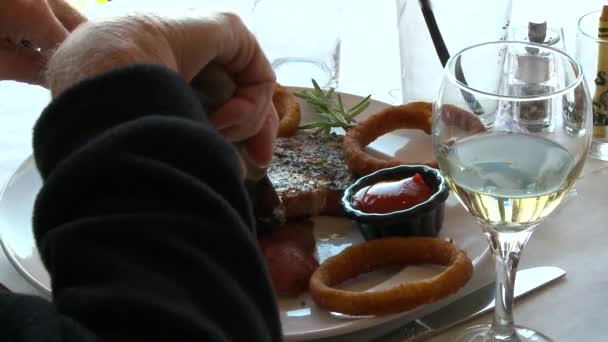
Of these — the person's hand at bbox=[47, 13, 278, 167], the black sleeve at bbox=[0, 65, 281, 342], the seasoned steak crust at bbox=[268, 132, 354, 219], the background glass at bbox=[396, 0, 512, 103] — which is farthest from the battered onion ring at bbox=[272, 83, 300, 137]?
the black sleeve at bbox=[0, 65, 281, 342]

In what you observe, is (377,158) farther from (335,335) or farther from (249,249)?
(249,249)

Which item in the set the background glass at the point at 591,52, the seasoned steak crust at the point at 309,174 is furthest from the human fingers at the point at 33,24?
the background glass at the point at 591,52

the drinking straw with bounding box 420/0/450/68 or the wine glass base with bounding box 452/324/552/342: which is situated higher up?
the drinking straw with bounding box 420/0/450/68

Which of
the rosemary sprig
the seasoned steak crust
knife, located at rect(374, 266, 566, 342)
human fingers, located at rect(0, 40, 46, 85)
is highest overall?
human fingers, located at rect(0, 40, 46, 85)

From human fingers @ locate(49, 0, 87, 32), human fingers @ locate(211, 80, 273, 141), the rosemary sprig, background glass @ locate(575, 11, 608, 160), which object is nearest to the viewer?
human fingers @ locate(211, 80, 273, 141)

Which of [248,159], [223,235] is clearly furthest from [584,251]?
[223,235]

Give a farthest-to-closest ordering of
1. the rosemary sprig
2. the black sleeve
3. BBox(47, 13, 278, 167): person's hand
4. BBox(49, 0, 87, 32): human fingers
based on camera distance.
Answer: the rosemary sprig, BBox(49, 0, 87, 32): human fingers, BBox(47, 13, 278, 167): person's hand, the black sleeve

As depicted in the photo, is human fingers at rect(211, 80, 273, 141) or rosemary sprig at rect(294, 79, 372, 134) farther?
rosemary sprig at rect(294, 79, 372, 134)

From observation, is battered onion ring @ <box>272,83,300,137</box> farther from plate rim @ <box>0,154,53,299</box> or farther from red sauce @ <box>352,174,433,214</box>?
plate rim @ <box>0,154,53,299</box>

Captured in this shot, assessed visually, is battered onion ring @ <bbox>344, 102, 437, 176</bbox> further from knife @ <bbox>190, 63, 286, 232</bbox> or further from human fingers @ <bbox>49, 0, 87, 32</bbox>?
human fingers @ <bbox>49, 0, 87, 32</bbox>
